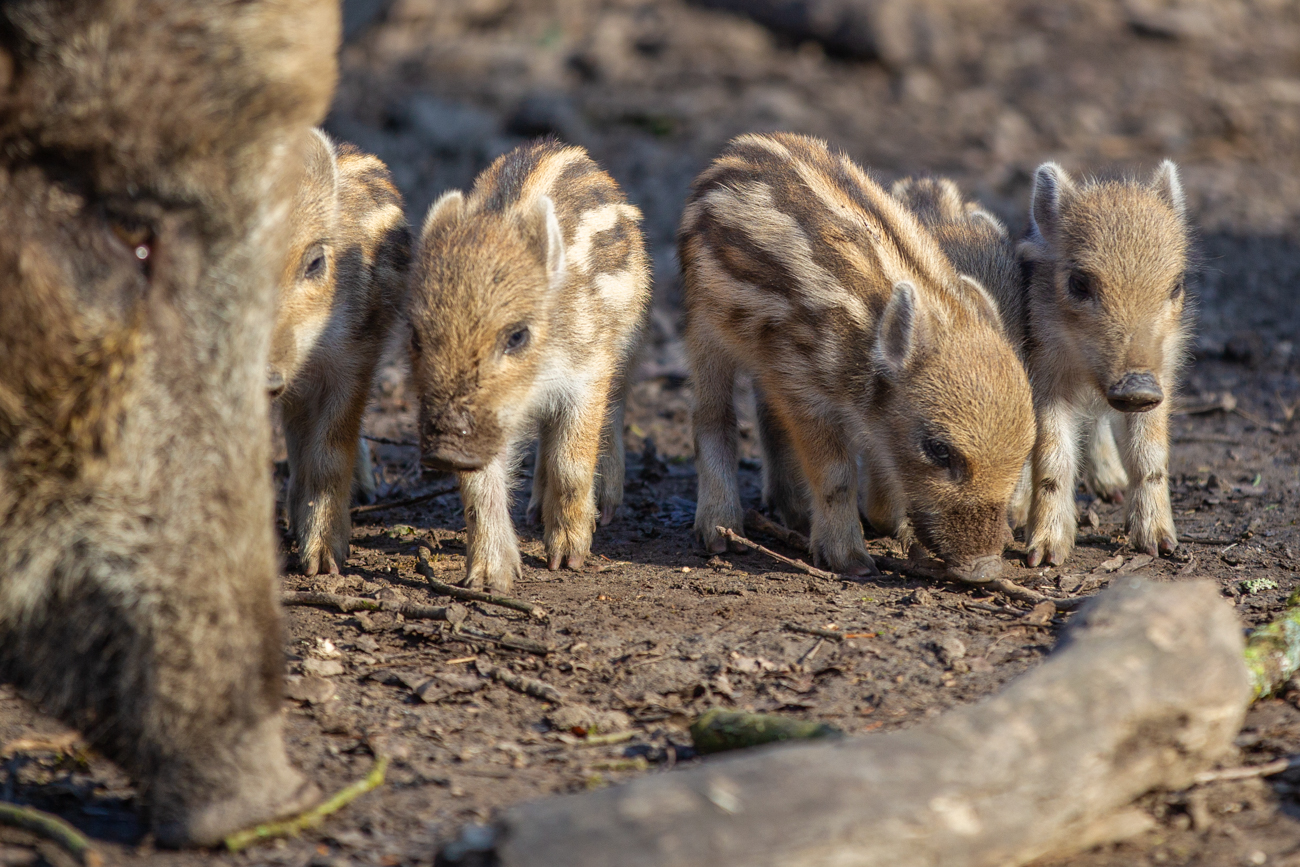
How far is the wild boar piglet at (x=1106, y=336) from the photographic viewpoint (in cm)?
527

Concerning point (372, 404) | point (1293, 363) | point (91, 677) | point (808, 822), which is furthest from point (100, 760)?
point (1293, 363)

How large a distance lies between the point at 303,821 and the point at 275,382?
1916 millimetres

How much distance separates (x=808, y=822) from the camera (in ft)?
8.04

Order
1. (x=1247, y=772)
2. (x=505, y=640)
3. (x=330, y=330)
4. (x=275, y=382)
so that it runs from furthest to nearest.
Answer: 1. (x=330, y=330)
2. (x=275, y=382)
3. (x=505, y=640)
4. (x=1247, y=772)

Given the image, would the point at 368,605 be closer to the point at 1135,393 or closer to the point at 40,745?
the point at 40,745

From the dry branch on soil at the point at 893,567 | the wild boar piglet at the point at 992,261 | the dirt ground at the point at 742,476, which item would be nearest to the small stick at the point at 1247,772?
the dirt ground at the point at 742,476

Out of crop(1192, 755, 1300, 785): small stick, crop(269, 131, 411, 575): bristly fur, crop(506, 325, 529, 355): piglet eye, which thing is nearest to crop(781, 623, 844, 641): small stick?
crop(1192, 755, 1300, 785): small stick

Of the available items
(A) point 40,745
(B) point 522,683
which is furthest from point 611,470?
(A) point 40,745

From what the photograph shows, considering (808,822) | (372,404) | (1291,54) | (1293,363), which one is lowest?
(808,822)

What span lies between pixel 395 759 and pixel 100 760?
758 mm

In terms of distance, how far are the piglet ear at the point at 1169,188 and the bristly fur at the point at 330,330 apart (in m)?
3.28

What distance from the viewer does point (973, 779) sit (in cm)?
261

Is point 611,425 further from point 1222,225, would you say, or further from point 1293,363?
point 1222,225

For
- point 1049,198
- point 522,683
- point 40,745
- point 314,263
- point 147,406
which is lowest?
point 40,745
